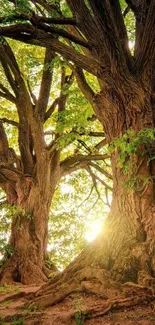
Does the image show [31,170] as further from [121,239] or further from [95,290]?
[95,290]

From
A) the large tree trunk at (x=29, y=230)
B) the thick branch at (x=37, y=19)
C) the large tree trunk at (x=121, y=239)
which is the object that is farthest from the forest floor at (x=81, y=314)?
the thick branch at (x=37, y=19)

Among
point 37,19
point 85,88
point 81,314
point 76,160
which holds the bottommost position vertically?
point 81,314

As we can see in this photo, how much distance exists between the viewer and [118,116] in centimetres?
536

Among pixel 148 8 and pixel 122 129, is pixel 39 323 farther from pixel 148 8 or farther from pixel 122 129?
pixel 148 8

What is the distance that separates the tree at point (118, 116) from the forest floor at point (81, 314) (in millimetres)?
220

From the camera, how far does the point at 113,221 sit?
4895 millimetres

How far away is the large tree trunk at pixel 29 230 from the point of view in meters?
7.88

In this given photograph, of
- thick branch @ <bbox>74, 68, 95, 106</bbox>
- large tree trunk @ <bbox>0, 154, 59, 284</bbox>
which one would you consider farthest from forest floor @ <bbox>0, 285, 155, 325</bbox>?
large tree trunk @ <bbox>0, 154, 59, 284</bbox>

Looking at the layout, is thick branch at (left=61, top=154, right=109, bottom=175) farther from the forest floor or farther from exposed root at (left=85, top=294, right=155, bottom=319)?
exposed root at (left=85, top=294, right=155, bottom=319)

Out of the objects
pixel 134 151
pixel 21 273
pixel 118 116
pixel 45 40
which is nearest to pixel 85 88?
pixel 118 116

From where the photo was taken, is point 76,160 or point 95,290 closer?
point 95,290

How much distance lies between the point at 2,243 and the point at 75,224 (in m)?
4.52

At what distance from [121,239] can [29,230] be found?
4.58m

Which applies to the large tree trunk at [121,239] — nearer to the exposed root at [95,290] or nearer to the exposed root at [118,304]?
the exposed root at [95,290]
